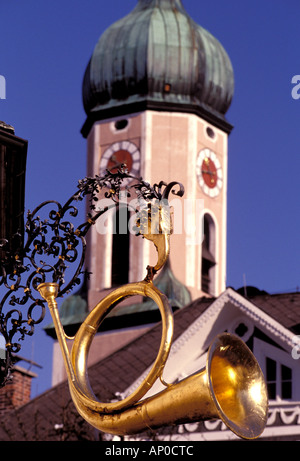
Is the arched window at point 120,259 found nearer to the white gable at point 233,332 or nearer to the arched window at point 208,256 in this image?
the arched window at point 208,256

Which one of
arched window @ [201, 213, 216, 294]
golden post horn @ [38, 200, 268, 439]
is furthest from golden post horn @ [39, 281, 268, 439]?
arched window @ [201, 213, 216, 294]

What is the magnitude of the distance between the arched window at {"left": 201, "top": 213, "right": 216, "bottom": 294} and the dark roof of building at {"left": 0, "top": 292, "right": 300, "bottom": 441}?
1008cm

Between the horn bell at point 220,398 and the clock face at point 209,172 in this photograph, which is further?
the clock face at point 209,172

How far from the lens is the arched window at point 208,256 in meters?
45.6

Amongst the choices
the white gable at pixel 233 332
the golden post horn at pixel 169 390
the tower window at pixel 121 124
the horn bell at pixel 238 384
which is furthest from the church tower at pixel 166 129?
the horn bell at pixel 238 384

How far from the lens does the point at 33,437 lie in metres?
28.0

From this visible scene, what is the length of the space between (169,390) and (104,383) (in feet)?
72.1

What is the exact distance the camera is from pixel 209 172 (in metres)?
46.9

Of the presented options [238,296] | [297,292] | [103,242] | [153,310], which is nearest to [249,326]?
[238,296]

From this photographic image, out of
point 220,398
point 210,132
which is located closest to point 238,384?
point 220,398

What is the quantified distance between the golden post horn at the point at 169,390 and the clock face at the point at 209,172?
119 feet

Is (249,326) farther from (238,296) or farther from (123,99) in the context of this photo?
(123,99)

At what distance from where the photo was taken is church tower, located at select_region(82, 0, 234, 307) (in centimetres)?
4503

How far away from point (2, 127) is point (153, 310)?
1215 inches
